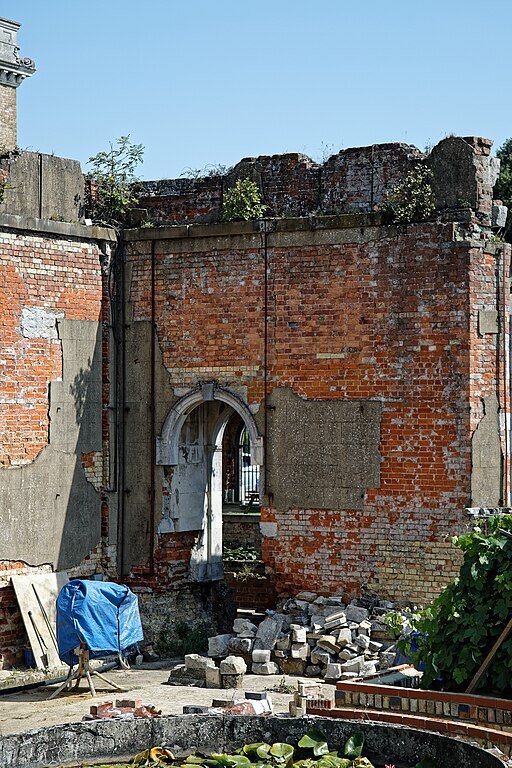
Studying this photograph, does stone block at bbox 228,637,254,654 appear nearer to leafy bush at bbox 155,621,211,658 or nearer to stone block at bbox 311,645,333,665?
stone block at bbox 311,645,333,665

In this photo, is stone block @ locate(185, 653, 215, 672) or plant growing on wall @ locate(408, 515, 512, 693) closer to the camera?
plant growing on wall @ locate(408, 515, 512, 693)

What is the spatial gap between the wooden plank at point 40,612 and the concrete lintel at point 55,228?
3.88 m

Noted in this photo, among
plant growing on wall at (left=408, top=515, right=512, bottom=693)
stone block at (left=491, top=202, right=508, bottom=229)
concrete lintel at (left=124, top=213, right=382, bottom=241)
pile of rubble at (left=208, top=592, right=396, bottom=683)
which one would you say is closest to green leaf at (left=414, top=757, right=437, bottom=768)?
plant growing on wall at (left=408, top=515, right=512, bottom=693)

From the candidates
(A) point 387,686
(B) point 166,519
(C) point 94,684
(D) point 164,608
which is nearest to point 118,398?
(B) point 166,519

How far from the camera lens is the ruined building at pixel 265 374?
1339 centimetres

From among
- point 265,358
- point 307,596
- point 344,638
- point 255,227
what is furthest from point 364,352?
point 344,638

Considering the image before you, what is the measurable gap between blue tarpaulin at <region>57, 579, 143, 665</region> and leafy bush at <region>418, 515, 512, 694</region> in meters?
4.27

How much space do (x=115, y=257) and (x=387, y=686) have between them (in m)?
7.68

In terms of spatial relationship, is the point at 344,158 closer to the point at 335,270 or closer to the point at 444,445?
the point at 335,270

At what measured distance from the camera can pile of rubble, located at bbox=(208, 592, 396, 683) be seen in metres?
12.8

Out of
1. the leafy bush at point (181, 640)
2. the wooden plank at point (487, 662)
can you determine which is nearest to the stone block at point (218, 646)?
the leafy bush at point (181, 640)

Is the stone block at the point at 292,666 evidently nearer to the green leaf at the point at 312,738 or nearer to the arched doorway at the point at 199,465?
the arched doorway at the point at 199,465

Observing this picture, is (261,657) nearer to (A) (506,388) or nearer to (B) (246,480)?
(A) (506,388)

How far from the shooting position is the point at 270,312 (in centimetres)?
1429
